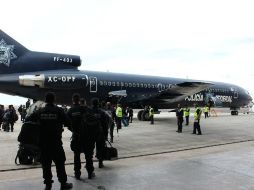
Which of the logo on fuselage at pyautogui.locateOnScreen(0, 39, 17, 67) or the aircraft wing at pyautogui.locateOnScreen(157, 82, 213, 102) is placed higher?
the logo on fuselage at pyautogui.locateOnScreen(0, 39, 17, 67)

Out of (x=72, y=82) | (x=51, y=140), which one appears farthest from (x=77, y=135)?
(x=72, y=82)

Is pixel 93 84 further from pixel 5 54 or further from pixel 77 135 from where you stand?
pixel 77 135

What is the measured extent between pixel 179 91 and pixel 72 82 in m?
8.36

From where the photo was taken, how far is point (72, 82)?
83.2 feet

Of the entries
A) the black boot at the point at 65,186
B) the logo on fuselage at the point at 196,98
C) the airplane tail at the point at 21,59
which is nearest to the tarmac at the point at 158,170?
the black boot at the point at 65,186

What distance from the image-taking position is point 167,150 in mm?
12812

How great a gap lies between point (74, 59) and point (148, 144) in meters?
13.5

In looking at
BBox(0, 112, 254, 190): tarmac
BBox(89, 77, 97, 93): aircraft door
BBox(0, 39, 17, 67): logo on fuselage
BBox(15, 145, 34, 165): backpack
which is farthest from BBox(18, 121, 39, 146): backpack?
BBox(89, 77, 97, 93): aircraft door

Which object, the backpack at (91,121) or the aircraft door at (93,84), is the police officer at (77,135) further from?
the aircraft door at (93,84)

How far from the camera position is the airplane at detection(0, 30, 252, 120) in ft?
77.2

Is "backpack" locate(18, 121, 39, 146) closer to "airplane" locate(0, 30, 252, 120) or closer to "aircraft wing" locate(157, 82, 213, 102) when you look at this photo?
"airplane" locate(0, 30, 252, 120)

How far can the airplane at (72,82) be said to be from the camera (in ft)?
77.2

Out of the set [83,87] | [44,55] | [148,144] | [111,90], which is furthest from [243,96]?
[148,144]

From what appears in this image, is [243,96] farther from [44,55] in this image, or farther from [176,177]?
[176,177]
